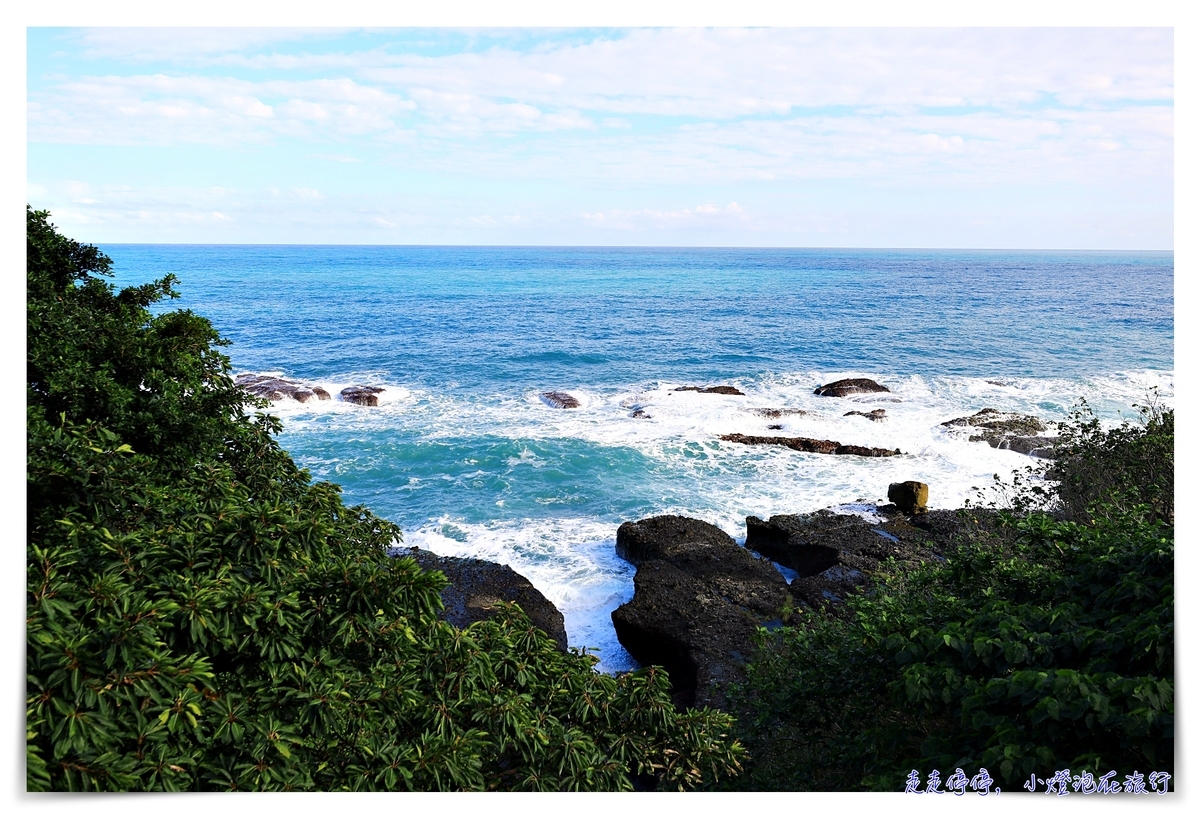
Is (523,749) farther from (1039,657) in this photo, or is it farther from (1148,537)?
(1148,537)

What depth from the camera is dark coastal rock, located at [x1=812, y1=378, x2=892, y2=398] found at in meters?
34.7

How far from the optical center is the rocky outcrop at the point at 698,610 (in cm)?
1277

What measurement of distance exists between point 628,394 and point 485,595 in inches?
865

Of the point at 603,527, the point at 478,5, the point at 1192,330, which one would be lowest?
the point at 603,527

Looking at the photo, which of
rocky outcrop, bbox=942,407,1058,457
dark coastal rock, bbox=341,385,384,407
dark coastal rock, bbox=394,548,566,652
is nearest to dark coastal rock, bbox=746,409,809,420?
rocky outcrop, bbox=942,407,1058,457

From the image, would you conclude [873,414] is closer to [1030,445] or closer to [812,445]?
[812,445]

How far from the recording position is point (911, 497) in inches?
786

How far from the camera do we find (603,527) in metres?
20.8

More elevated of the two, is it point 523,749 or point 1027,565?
point 1027,565

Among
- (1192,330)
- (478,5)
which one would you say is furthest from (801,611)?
(478,5)

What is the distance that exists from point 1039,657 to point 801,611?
7.38 metres

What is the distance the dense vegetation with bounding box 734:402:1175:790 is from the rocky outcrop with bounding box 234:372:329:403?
93.5 ft

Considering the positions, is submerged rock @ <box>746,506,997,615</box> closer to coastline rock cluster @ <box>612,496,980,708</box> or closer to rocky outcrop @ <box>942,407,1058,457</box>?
coastline rock cluster @ <box>612,496,980,708</box>

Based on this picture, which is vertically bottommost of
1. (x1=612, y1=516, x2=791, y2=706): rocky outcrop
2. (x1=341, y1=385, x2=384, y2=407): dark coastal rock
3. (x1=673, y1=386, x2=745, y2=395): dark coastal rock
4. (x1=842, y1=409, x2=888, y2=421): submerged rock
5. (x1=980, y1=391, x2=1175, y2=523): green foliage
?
(x1=612, y1=516, x2=791, y2=706): rocky outcrop
